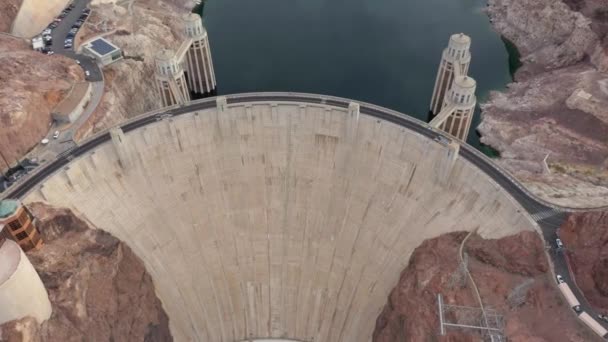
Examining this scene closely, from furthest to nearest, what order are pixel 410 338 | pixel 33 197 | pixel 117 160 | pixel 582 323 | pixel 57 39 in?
pixel 57 39 < pixel 117 160 < pixel 33 197 < pixel 410 338 < pixel 582 323

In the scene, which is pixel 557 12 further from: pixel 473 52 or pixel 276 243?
pixel 276 243

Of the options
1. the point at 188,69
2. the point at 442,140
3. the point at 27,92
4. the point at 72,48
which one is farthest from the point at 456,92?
the point at 72,48

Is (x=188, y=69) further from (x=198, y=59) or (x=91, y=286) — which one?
(x=91, y=286)

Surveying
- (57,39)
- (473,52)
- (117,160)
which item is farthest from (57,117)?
(473,52)

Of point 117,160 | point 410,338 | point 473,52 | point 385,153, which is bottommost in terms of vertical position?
point 410,338

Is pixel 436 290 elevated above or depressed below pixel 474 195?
below

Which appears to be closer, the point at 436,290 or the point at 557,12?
the point at 436,290

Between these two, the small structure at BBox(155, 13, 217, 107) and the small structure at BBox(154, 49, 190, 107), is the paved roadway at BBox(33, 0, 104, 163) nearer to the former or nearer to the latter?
the small structure at BBox(154, 49, 190, 107)

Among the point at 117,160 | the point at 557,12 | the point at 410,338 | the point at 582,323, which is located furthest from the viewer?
the point at 557,12
